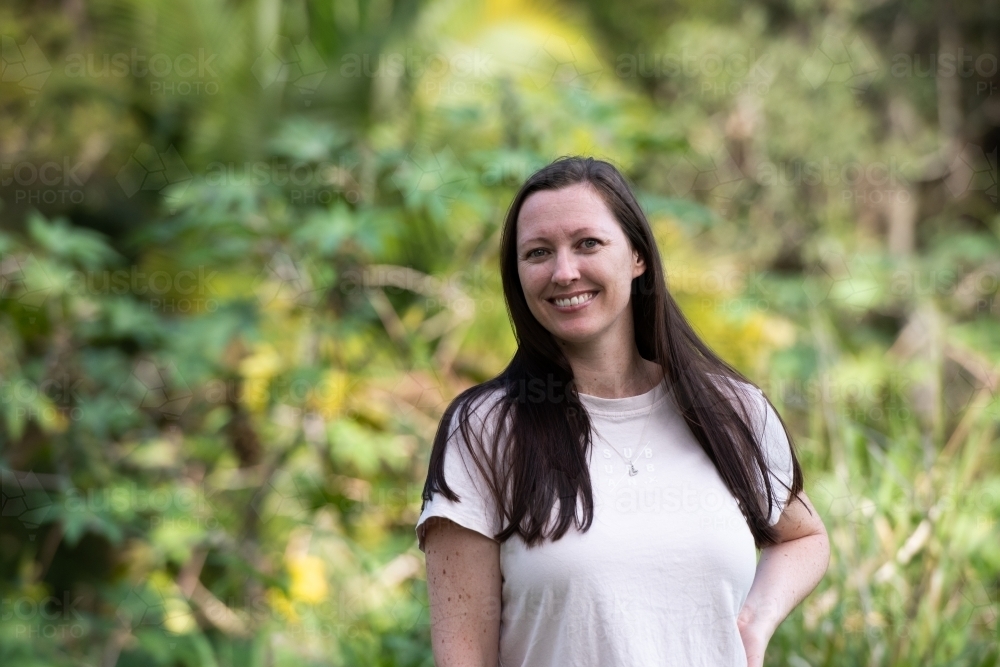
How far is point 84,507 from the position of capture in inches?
143

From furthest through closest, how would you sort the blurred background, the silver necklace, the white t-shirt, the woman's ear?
the blurred background, the woman's ear, the silver necklace, the white t-shirt

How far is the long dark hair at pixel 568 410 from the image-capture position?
1.50 m

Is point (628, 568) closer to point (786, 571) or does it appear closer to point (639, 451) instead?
point (639, 451)

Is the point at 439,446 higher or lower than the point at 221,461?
higher

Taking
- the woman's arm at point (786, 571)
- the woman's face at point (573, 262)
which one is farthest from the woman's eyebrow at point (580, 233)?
the woman's arm at point (786, 571)

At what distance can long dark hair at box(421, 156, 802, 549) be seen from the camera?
→ 4.93 feet

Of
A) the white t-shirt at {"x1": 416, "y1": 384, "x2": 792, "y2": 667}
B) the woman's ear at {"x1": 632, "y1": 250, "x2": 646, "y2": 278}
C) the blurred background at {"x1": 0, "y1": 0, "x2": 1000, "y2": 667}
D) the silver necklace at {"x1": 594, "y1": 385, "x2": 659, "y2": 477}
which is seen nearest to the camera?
the white t-shirt at {"x1": 416, "y1": 384, "x2": 792, "y2": 667}

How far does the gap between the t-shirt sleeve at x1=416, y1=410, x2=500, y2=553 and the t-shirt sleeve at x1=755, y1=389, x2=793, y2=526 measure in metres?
0.51

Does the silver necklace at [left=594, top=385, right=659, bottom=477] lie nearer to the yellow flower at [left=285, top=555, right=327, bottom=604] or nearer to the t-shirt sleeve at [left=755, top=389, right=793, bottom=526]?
the t-shirt sleeve at [left=755, top=389, right=793, bottom=526]

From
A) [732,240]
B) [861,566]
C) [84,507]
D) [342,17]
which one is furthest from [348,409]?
[732,240]

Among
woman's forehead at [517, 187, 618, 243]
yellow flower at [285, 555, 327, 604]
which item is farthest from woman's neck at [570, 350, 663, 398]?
yellow flower at [285, 555, 327, 604]

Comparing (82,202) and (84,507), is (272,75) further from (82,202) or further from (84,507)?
(84,507)

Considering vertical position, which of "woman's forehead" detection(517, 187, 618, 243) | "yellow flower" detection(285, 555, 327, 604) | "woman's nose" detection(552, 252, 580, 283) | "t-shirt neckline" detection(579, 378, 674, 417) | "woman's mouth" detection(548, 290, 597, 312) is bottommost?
"yellow flower" detection(285, 555, 327, 604)

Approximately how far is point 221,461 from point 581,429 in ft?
9.88
